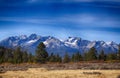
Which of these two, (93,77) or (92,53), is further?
(92,53)

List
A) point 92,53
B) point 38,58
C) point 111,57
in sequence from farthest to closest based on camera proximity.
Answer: point 111,57
point 92,53
point 38,58

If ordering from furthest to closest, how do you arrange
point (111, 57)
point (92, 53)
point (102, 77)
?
point (111, 57) < point (92, 53) < point (102, 77)

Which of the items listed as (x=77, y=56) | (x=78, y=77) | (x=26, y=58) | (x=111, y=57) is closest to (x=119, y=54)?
(x=111, y=57)

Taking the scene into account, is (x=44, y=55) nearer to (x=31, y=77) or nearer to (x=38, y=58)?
(x=38, y=58)

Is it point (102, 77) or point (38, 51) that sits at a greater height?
point (38, 51)

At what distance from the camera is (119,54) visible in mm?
143875

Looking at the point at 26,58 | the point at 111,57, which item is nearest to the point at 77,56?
the point at 111,57

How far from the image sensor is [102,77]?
3788 centimetres

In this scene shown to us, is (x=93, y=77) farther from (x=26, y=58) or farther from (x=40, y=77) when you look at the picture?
(x=26, y=58)

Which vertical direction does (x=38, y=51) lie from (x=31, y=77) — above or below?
above

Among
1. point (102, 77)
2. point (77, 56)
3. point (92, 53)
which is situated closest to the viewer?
point (102, 77)

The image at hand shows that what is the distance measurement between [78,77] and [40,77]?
5.68m

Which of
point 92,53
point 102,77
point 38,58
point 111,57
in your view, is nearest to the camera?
point 102,77

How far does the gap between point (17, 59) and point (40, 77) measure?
3717 inches
